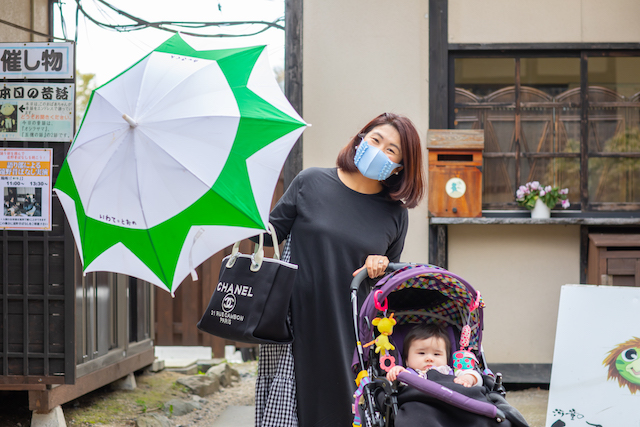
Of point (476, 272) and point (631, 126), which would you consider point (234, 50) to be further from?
point (631, 126)

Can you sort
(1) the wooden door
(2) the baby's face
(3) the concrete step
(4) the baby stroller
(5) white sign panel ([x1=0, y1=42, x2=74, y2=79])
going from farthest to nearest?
(1) the wooden door → (3) the concrete step → (5) white sign panel ([x1=0, y1=42, x2=74, y2=79]) → (2) the baby's face → (4) the baby stroller

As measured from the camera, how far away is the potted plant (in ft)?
15.6

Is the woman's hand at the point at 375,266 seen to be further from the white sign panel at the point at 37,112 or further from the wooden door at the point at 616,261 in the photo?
the wooden door at the point at 616,261

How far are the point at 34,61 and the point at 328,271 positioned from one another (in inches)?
98.1

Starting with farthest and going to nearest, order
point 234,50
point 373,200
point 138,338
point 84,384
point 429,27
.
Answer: point 138,338 < point 429,27 < point 84,384 < point 373,200 < point 234,50

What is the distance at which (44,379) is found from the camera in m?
3.60

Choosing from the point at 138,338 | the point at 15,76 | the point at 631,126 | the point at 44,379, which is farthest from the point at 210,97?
the point at 631,126

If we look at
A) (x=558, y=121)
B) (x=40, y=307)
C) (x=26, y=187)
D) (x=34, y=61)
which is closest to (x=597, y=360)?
(x=558, y=121)

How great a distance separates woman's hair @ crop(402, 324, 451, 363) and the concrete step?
6.88ft

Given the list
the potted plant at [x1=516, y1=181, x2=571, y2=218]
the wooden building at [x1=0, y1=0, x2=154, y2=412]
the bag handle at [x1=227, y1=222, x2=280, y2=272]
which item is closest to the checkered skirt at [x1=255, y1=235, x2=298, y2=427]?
the bag handle at [x1=227, y1=222, x2=280, y2=272]

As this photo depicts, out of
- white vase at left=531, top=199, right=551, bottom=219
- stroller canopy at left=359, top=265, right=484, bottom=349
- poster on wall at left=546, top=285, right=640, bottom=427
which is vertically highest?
white vase at left=531, top=199, right=551, bottom=219

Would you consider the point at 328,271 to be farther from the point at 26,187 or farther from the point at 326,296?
the point at 26,187

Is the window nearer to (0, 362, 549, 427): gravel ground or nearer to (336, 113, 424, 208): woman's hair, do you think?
(0, 362, 549, 427): gravel ground

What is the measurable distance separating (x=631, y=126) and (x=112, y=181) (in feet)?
14.8
